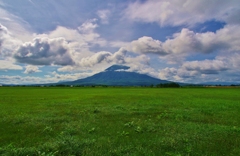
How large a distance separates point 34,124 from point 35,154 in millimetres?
5879

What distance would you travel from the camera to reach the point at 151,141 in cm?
864

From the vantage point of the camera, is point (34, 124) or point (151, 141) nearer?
point (151, 141)

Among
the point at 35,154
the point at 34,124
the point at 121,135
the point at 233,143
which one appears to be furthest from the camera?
the point at 34,124

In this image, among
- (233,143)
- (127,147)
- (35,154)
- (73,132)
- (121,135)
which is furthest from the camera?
(73,132)

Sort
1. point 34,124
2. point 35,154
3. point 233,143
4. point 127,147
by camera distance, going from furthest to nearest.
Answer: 1. point 34,124
2. point 233,143
3. point 127,147
4. point 35,154

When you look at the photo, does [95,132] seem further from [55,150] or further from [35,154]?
[35,154]

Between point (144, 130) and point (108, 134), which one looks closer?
point (108, 134)

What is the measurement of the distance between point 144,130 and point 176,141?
251 cm

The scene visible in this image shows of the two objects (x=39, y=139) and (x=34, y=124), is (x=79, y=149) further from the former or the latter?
(x=34, y=124)

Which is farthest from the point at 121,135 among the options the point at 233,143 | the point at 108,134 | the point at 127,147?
the point at 233,143

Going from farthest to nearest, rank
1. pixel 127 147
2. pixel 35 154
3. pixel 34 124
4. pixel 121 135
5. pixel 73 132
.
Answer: pixel 34 124, pixel 73 132, pixel 121 135, pixel 127 147, pixel 35 154

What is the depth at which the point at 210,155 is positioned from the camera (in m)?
7.16

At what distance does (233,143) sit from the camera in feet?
28.2

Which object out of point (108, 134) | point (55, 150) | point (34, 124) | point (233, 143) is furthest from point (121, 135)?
point (34, 124)
